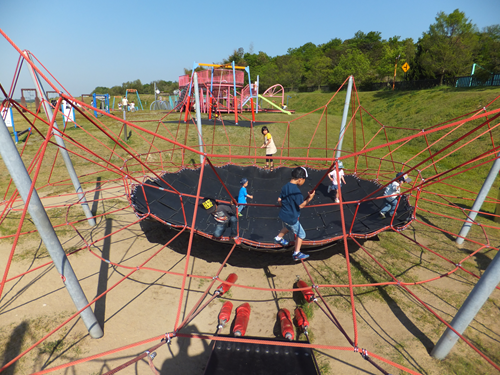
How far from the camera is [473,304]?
2.86 m

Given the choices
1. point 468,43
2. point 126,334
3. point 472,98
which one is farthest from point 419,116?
point 126,334

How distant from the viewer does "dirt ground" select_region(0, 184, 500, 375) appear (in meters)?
3.12

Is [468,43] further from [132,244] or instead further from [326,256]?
[132,244]

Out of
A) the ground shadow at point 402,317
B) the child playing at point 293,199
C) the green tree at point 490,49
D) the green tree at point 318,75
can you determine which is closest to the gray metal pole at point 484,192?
the ground shadow at point 402,317

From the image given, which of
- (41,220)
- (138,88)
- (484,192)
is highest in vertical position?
(138,88)

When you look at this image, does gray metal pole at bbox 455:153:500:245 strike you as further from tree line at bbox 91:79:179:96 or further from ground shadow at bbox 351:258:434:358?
tree line at bbox 91:79:179:96

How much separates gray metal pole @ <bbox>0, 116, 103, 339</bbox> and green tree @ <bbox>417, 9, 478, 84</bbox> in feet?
76.6

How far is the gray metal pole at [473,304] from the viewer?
109 inches

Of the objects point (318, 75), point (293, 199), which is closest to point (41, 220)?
point (293, 199)

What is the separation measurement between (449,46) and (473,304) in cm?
2156

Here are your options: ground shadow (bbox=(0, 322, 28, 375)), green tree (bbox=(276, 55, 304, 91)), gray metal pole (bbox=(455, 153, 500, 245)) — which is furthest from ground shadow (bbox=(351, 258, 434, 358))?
green tree (bbox=(276, 55, 304, 91))

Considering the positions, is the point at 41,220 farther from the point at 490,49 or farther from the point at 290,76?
the point at 290,76

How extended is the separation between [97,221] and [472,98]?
719 inches

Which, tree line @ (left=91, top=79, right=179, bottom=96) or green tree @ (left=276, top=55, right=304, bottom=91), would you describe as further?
tree line @ (left=91, top=79, right=179, bottom=96)
